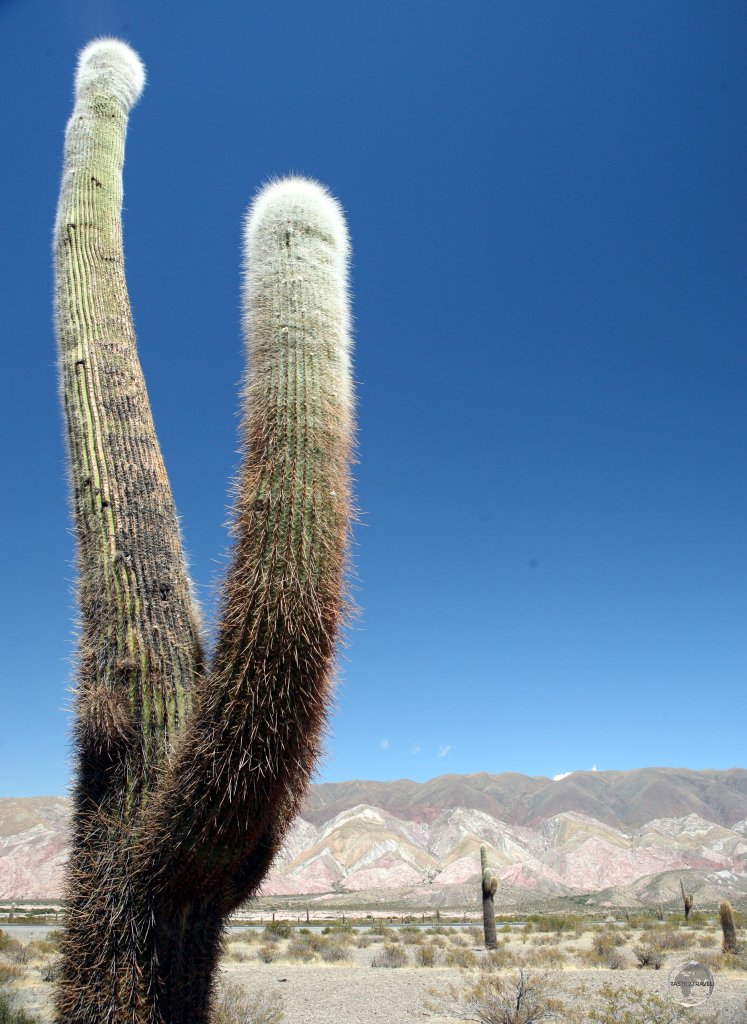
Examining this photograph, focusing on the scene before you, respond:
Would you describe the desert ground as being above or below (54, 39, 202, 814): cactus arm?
below

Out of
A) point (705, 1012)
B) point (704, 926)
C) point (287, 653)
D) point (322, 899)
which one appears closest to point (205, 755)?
point (287, 653)

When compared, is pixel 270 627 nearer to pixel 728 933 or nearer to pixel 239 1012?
pixel 239 1012

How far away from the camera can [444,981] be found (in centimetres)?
1722

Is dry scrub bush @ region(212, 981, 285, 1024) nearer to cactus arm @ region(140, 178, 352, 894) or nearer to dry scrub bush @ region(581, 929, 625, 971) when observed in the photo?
cactus arm @ region(140, 178, 352, 894)

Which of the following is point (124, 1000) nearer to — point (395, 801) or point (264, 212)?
point (264, 212)

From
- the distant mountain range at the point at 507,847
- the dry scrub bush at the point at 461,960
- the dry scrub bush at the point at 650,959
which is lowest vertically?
the distant mountain range at the point at 507,847

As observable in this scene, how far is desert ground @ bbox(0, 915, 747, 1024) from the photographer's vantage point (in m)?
11.3

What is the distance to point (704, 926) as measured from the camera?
35.2m

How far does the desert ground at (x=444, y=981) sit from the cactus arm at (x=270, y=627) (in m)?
1.04

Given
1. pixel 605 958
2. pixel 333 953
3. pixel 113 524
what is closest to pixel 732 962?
pixel 605 958

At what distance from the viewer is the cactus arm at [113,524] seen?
9.27ft

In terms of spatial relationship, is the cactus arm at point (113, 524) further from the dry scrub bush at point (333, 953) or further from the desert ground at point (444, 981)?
the dry scrub bush at point (333, 953)

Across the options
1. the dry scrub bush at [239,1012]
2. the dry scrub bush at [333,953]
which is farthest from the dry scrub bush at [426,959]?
the dry scrub bush at [239,1012]

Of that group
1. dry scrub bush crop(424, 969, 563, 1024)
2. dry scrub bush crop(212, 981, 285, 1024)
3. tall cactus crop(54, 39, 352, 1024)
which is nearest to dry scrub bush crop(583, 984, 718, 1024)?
dry scrub bush crop(424, 969, 563, 1024)
